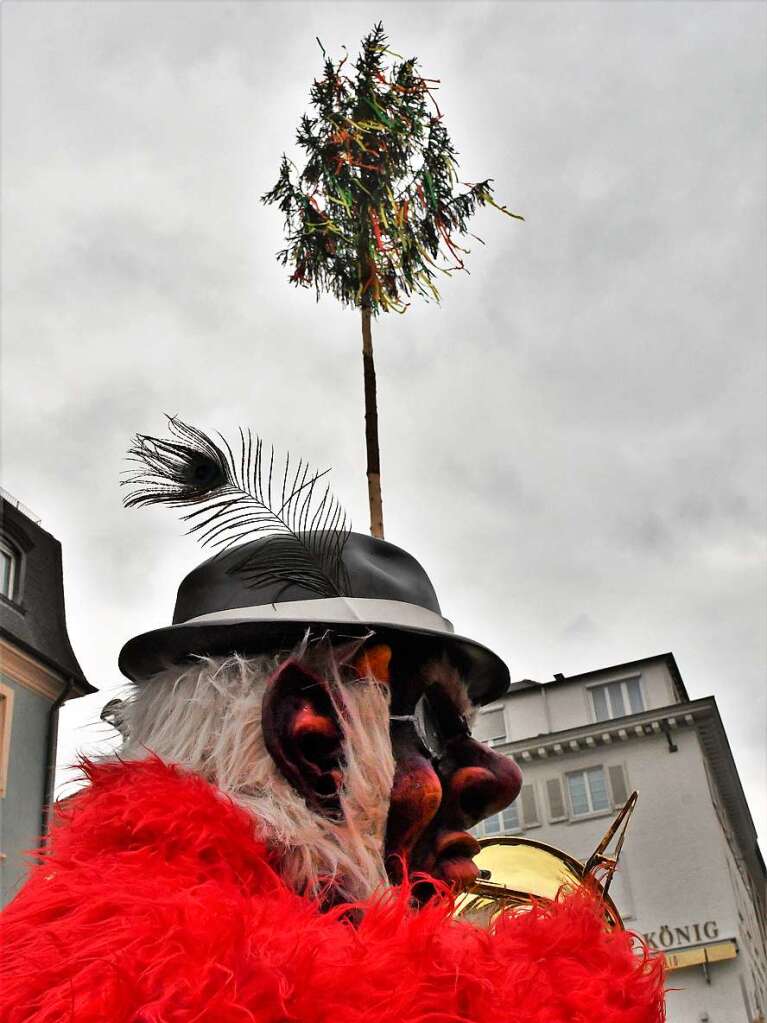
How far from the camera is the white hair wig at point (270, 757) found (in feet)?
5.14

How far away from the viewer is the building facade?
7.86 metres

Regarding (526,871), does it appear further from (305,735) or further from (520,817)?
(520,817)

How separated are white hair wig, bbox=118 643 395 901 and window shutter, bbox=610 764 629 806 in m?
19.1

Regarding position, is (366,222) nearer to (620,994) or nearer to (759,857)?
(620,994)

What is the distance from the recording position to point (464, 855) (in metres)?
1.84

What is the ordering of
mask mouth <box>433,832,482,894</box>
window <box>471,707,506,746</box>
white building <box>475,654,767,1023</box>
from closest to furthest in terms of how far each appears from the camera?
1. mask mouth <box>433,832,482,894</box>
2. white building <box>475,654,767,1023</box>
3. window <box>471,707,506,746</box>

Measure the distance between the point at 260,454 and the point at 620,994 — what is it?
1189 millimetres

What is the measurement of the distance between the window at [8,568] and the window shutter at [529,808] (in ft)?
45.1

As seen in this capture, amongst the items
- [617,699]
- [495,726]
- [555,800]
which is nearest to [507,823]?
[555,800]

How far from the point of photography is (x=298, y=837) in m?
1.56

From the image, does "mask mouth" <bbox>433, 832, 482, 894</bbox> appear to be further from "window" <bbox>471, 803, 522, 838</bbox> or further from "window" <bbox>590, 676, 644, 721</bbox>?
Result: "window" <bbox>590, 676, 644, 721</bbox>

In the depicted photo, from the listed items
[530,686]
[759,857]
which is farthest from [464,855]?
[759,857]

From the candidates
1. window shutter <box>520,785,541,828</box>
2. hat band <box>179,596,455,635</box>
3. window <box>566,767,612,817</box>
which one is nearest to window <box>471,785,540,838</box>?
window shutter <box>520,785,541,828</box>

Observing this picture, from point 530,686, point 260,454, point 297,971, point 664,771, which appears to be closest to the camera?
point 297,971
